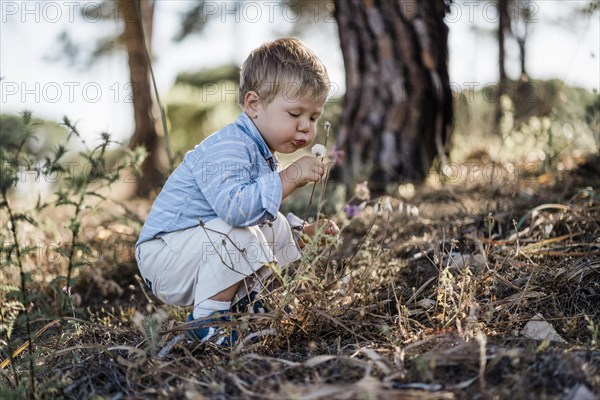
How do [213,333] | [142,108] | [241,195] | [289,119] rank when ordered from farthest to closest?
1. [142,108]
2. [289,119]
3. [241,195]
4. [213,333]

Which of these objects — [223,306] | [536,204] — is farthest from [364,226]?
[223,306]

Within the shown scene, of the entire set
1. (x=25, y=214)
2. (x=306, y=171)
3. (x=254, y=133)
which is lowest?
(x=25, y=214)

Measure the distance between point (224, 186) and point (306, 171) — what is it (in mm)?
301

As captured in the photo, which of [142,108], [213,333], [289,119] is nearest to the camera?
[213,333]

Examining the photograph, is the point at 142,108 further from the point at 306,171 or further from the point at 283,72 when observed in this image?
the point at 306,171

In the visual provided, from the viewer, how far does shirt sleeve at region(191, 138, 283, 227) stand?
231 centimetres

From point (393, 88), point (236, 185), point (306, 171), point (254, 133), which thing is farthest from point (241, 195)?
point (393, 88)

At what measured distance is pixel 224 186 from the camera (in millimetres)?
2359

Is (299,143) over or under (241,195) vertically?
over

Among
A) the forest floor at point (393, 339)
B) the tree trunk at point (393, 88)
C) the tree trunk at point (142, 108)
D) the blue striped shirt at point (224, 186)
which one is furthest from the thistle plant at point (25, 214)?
the tree trunk at point (142, 108)

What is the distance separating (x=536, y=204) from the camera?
3.62 m

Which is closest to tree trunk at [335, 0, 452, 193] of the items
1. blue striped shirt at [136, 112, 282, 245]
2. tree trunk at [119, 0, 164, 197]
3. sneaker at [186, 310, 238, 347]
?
tree trunk at [119, 0, 164, 197]

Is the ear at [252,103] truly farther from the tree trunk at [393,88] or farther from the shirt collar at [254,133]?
the tree trunk at [393,88]

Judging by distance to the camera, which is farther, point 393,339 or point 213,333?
point 213,333
